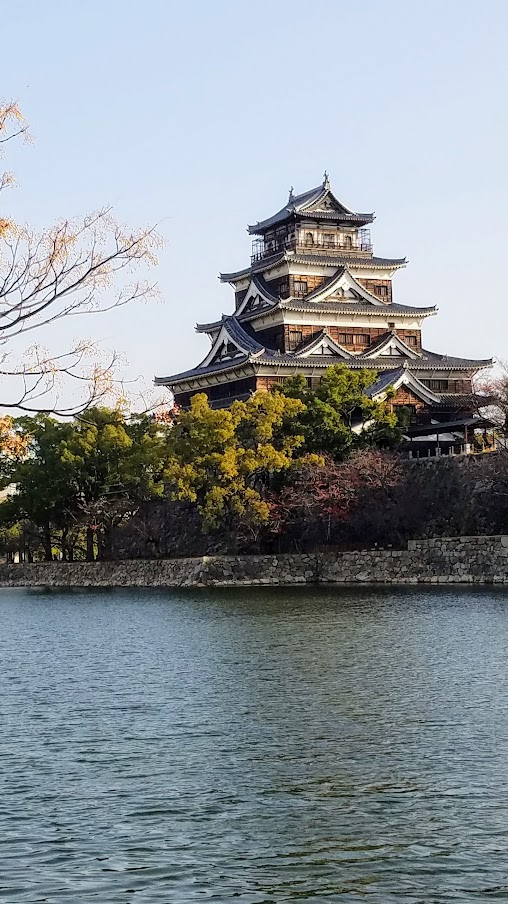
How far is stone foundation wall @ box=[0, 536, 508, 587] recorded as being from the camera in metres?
35.6

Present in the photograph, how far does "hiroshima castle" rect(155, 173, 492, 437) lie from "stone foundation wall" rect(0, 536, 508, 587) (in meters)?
8.33

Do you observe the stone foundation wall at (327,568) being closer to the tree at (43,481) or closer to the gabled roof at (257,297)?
the tree at (43,481)

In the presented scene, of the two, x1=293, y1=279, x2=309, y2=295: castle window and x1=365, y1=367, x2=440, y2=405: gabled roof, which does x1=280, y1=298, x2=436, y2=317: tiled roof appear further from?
x1=365, y1=367, x2=440, y2=405: gabled roof

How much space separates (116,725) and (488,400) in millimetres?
30418

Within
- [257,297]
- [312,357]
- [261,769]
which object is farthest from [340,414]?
[261,769]

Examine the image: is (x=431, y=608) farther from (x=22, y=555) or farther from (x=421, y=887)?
(x=22, y=555)

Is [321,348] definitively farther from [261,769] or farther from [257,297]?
[261,769]

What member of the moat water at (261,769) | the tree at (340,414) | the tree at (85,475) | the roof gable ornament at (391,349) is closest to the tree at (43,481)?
the tree at (85,475)

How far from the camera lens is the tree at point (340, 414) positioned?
135 ft

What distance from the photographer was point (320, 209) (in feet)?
175

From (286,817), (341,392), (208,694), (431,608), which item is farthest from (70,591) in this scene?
(286,817)

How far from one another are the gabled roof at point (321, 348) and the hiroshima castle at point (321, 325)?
42 mm

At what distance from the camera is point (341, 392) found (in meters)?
41.5

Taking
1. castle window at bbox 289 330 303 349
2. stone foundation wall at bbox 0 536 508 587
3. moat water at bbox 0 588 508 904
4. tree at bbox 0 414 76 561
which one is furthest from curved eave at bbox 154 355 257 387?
moat water at bbox 0 588 508 904
